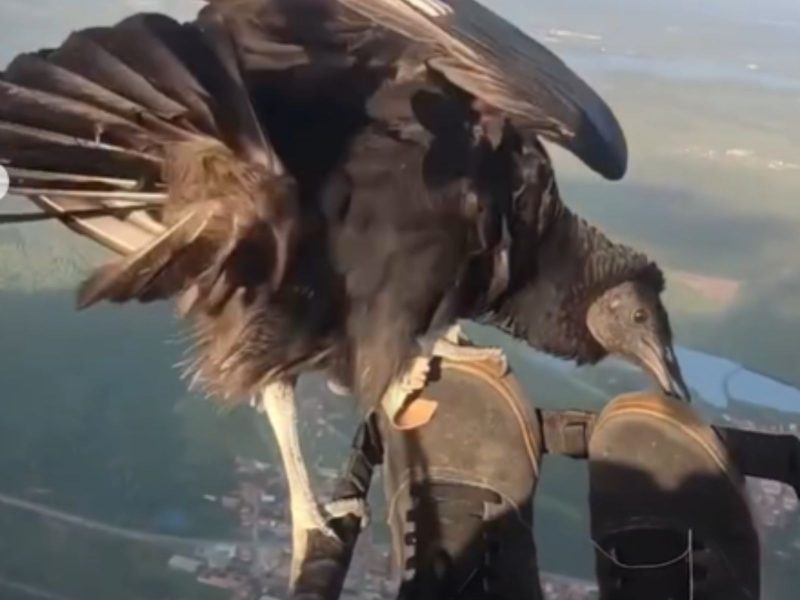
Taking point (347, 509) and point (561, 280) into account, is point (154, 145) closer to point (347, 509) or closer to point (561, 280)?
point (347, 509)

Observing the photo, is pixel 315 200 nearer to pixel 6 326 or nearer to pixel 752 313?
pixel 6 326

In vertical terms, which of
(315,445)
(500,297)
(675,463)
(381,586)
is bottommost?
(381,586)

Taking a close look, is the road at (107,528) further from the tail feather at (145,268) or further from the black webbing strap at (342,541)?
the tail feather at (145,268)

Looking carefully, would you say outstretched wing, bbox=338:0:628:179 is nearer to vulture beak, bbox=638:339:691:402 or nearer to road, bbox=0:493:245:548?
vulture beak, bbox=638:339:691:402

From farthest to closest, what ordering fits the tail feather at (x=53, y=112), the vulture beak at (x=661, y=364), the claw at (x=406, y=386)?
the vulture beak at (x=661, y=364)
the claw at (x=406, y=386)
the tail feather at (x=53, y=112)

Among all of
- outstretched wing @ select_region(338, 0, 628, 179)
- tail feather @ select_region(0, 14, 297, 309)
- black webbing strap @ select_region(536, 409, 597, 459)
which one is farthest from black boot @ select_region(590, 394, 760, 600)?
tail feather @ select_region(0, 14, 297, 309)

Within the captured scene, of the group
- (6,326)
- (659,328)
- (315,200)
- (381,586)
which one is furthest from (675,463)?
(6,326)

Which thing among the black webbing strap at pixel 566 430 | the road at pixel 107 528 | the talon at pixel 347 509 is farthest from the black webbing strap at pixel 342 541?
the road at pixel 107 528
